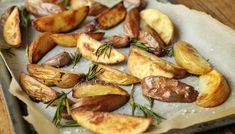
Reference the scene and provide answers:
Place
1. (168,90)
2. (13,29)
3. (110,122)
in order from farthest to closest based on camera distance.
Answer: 1. (13,29)
2. (168,90)
3. (110,122)

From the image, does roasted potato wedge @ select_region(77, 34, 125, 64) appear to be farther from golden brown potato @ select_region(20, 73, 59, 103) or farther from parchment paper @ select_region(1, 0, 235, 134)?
golden brown potato @ select_region(20, 73, 59, 103)

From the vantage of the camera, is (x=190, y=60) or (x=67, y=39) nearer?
(x=190, y=60)

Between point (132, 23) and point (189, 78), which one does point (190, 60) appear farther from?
point (132, 23)

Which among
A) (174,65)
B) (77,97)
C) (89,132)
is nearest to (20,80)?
(77,97)

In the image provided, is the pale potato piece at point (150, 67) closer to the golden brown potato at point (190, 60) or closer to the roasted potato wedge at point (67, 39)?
the golden brown potato at point (190, 60)

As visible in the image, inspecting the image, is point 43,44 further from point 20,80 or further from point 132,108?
point 132,108

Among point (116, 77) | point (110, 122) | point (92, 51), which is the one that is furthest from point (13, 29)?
point (110, 122)
